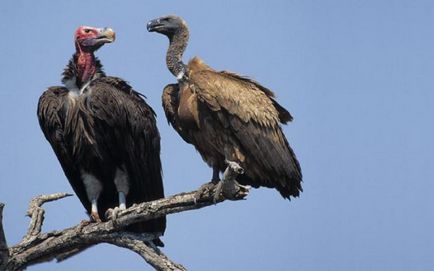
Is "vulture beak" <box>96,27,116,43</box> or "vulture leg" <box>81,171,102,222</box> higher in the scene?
"vulture beak" <box>96,27,116,43</box>

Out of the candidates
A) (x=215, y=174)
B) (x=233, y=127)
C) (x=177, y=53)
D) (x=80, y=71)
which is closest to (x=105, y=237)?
(x=215, y=174)

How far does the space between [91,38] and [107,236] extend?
98.9 inches

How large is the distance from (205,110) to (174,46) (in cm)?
106

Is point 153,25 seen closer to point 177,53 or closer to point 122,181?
point 177,53

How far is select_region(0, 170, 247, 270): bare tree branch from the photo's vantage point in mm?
8633

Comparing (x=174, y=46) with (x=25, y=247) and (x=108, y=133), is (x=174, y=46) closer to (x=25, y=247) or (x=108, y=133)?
(x=108, y=133)

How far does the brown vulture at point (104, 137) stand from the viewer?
9898 millimetres

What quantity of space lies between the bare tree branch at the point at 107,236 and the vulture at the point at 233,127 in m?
0.90

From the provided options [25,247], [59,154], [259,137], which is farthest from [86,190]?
[259,137]

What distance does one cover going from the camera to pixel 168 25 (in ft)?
34.0

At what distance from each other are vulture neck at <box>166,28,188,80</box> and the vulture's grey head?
38 mm

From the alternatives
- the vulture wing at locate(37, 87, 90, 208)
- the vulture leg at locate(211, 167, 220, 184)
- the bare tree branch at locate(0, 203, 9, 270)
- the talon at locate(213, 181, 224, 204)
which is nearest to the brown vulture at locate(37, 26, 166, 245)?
the vulture wing at locate(37, 87, 90, 208)

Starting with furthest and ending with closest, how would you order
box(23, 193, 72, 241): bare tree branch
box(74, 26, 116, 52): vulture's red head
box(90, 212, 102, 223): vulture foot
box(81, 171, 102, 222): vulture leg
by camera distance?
box(74, 26, 116, 52): vulture's red head
box(81, 171, 102, 222): vulture leg
box(90, 212, 102, 223): vulture foot
box(23, 193, 72, 241): bare tree branch

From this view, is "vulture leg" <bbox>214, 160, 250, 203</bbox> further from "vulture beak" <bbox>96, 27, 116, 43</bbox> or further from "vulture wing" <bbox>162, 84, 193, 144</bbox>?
"vulture beak" <bbox>96, 27, 116, 43</bbox>
